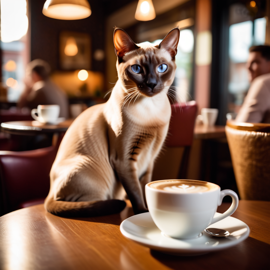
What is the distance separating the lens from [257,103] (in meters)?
1.84

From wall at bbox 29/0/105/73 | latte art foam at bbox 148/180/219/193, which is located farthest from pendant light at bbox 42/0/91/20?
wall at bbox 29/0/105/73

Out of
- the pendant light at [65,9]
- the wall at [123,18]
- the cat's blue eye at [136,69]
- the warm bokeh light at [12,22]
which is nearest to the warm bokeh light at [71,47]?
the wall at [123,18]

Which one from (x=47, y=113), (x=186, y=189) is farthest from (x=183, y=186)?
(x=47, y=113)

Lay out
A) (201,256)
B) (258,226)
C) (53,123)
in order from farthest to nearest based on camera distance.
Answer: (53,123) → (258,226) → (201,256)

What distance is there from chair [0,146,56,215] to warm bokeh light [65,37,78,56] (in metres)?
6.07

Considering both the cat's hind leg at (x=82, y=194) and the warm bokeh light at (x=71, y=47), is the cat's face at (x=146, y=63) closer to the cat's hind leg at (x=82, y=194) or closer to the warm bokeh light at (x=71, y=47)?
the cat's hind leg at (x=82, y=194)

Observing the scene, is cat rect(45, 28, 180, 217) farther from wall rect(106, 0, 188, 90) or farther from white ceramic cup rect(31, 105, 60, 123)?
wall rect(106, 0, 188, 90)

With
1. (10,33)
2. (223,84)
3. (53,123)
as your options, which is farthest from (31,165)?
(223,84)

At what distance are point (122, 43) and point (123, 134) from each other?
0.86 ft

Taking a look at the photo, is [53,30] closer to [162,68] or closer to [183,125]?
[183,125]

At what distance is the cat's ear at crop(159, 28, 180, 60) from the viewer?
0.83 metres

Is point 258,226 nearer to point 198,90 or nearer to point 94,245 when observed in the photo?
point 94,245

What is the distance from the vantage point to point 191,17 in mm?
4773

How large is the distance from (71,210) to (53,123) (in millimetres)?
1520
